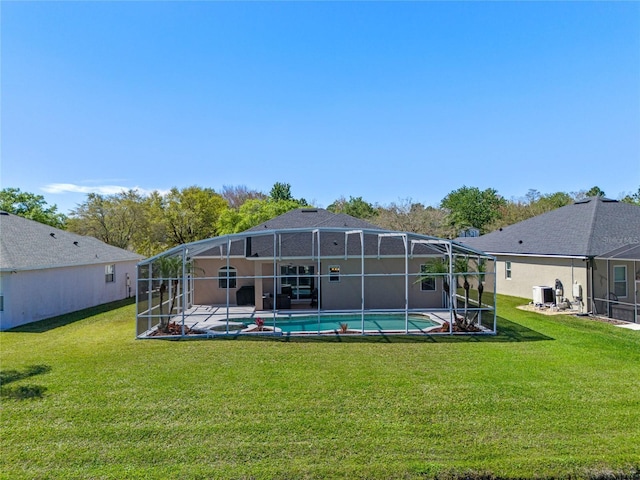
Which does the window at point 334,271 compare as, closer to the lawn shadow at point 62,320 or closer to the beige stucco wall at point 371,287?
the beige stucco wall at point 371,287

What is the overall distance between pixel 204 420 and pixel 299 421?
1630mm

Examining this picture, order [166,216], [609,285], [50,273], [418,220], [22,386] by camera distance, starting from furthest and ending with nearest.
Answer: [418,220] → [166,216] → [50,273] → [609,285] → [22,386]

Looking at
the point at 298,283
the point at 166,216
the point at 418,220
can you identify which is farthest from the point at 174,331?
the point at 418,220

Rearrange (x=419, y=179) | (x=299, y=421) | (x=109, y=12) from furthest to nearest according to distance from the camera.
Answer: (x=419, y=179) < (x=109, y=12) < (x=299, y=421)

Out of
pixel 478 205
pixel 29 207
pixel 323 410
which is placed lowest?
pixel 323 410

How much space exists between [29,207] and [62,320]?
89.0ft

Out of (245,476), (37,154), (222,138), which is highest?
(222,138)

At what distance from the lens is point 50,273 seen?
53.7 ft

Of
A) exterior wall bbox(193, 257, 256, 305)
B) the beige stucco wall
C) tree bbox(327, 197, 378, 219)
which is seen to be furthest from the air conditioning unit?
tree bbox(327, 197, 378, 219)

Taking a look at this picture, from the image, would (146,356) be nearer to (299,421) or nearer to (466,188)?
(299,421)

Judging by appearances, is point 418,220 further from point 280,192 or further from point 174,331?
point 174,331

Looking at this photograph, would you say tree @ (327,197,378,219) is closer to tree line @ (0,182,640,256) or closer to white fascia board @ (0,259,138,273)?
tree line @ (0,182,640,256)

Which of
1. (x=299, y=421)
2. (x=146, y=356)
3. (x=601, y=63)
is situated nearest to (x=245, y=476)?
(x=299, y=421)

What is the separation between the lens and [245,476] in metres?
4.73
